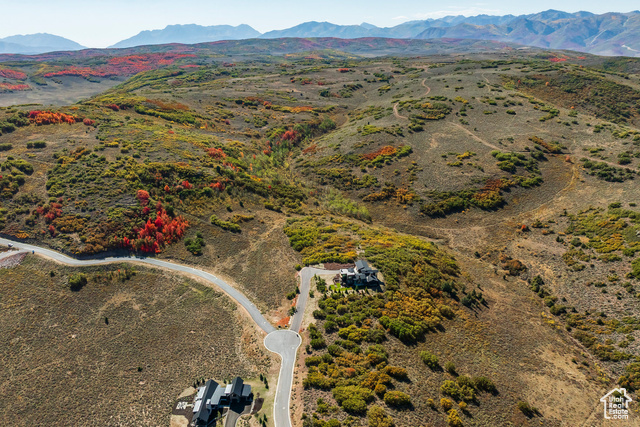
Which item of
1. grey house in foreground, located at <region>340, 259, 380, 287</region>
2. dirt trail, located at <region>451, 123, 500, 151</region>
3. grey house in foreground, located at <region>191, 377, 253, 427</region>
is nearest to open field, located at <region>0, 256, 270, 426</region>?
grey house in foreground, located at <region>191, 377, 253, 427</region>

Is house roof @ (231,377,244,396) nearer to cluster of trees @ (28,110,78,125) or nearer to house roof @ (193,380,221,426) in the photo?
house roof @ (193,380,221,426)

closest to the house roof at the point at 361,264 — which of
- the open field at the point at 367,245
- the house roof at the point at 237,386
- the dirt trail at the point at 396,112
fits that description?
the open field at the point at 367,245

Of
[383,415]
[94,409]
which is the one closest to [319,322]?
[383,415]

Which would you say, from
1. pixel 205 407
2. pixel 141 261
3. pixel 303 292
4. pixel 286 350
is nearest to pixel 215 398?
pixel 205 407

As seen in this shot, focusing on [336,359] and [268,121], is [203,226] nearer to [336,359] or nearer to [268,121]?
[336,359]

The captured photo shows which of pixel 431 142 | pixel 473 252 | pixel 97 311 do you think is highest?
pixel 431 142
